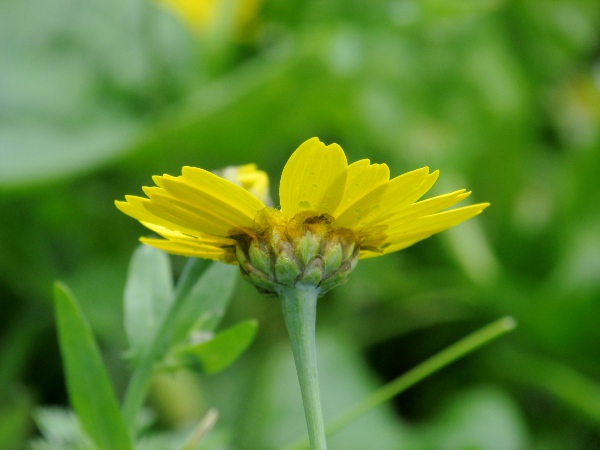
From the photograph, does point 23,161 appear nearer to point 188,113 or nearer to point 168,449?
point 188,113

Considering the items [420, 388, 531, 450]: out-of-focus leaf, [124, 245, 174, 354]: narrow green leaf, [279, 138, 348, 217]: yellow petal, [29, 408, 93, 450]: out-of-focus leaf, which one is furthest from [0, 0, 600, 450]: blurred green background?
[279, 138, 348, 217]: yellow petal

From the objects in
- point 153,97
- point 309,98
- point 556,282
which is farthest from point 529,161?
point 153,97

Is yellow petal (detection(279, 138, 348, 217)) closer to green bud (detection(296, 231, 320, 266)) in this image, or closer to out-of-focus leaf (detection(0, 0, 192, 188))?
green bud (detection(296, 231, 320, 266))

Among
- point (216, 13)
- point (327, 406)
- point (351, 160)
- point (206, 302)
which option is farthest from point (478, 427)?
point (216, 13)

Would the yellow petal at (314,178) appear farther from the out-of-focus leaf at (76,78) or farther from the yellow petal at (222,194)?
the out-of-focus leaf at (76,78)

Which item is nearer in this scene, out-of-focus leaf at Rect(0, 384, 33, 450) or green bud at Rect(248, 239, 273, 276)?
green bud at Rect(248, 239, 273, 276)

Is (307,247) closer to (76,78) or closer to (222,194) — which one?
(222,194)

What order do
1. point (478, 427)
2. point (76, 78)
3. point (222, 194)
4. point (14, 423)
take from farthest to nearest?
point (76, 78)
point (478, 427)
point (14, 423)
point (222, 194)
